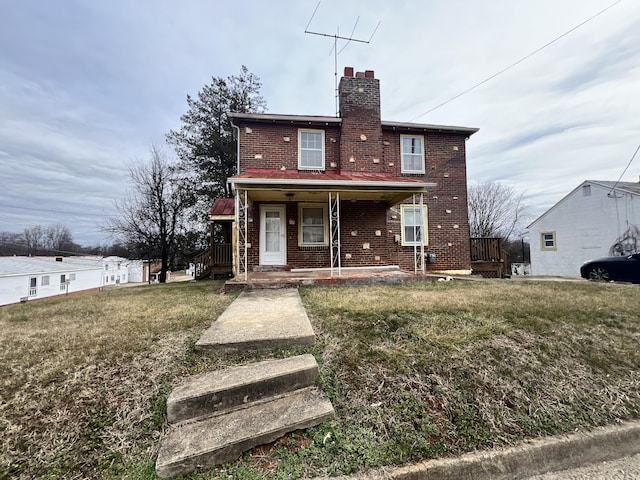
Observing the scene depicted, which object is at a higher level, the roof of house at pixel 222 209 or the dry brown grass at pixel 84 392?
the roof of house at pixel 222 209

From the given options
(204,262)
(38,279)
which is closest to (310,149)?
(204,262)

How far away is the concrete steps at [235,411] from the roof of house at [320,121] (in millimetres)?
9103

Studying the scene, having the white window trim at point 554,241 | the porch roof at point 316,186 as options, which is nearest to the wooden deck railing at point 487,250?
the porch roof at point 316,186

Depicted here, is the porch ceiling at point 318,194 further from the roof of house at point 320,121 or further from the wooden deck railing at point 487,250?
the wooden deck railing at point 487,250

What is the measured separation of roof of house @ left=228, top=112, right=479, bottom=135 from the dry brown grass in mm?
7933

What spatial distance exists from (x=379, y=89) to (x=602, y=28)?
6.65 metres

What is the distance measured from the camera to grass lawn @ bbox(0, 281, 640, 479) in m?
1.80

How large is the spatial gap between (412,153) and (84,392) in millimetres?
11697

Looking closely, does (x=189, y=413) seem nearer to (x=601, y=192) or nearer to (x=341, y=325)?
(x=341, y=325)

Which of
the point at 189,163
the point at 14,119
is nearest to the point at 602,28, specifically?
the point at 189,163

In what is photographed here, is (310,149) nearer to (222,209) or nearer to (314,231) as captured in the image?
(314,231)

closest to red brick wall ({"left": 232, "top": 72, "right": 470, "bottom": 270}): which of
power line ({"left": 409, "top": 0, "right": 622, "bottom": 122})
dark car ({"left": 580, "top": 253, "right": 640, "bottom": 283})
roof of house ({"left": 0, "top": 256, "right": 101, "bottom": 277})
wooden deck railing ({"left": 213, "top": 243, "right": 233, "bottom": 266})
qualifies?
power line ({"left": 409, "top": 0, "right": 622, "bottom": 122})

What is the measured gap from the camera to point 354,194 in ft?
28.6

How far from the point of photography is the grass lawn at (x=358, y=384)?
1.80 m
